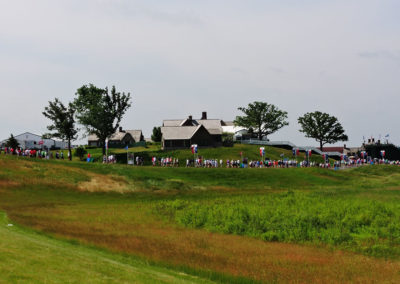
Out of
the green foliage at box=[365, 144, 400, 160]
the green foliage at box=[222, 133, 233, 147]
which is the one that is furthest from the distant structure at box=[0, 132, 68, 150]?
the green foliage at box=[365, 144, 400, 160]

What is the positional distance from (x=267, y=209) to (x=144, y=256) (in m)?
17.5

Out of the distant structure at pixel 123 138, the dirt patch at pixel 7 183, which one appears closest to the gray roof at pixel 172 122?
the distant structure at pixel 123 138

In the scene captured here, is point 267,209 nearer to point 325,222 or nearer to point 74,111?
point 325,222

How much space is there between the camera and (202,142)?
122 meters

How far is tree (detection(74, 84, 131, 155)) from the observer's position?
100000mm

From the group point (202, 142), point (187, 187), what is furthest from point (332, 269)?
point (202, 142)

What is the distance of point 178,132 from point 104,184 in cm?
6642

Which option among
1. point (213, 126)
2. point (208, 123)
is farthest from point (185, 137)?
point (208, 123)

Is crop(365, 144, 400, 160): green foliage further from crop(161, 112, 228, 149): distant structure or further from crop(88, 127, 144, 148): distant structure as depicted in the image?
crop(88, 127, 144, 148): distant structure

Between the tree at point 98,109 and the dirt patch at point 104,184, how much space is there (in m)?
43.2

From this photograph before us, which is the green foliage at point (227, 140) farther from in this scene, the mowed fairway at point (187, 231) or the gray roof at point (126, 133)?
the mowed fairway at point (187, 231)

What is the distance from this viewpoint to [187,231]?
29.5m

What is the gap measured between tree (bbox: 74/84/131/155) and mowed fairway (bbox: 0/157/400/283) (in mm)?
42397

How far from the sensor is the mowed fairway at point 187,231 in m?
18.7
